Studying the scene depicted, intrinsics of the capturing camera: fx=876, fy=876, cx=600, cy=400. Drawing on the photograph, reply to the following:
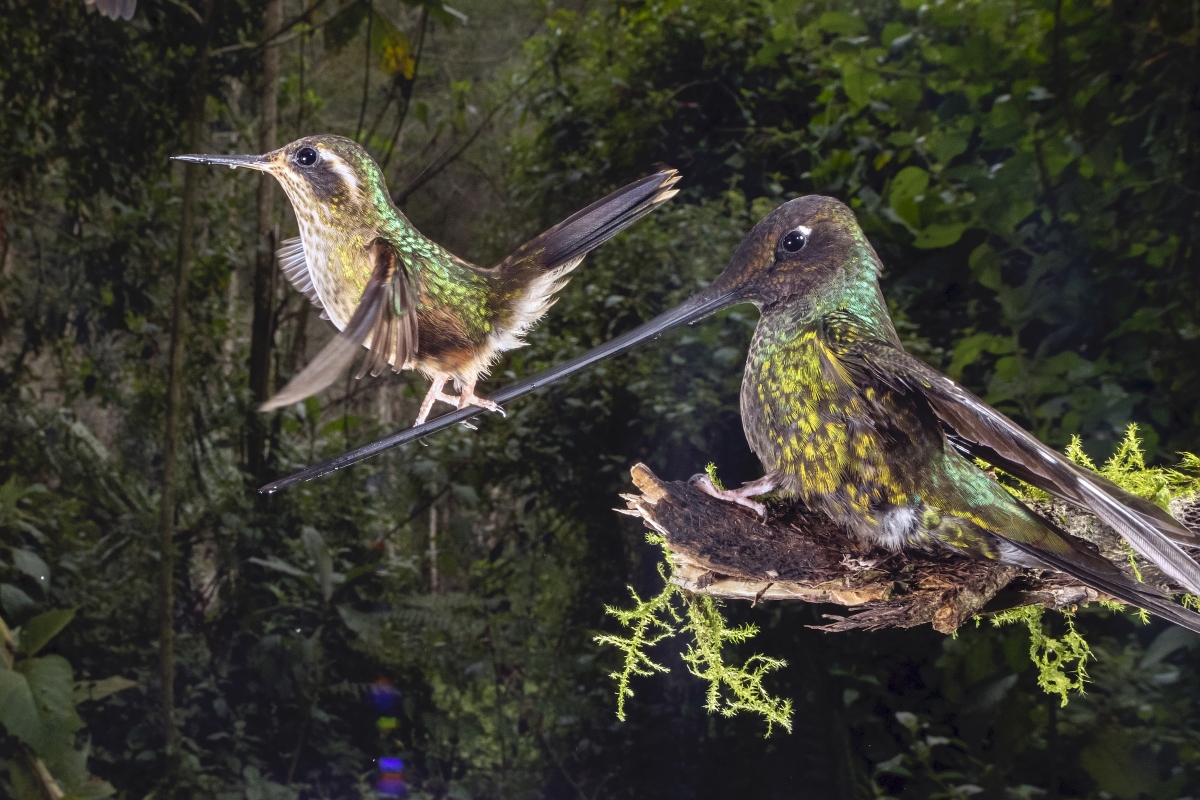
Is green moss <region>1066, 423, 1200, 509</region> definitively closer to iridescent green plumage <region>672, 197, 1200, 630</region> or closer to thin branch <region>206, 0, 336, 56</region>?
iridescent green plumage <region>672, 197, 1200, 630</region>

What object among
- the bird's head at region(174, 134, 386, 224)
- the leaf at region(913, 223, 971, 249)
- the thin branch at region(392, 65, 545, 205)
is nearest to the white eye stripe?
the bird's head at region(174, 134, 386, 224)

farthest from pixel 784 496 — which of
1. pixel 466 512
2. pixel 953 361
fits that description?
pixel 466 512

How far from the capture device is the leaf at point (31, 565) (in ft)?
5.17

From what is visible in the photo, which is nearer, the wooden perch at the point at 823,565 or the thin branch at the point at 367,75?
the wooden perch at the point at 823,565

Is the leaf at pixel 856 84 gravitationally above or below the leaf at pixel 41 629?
above

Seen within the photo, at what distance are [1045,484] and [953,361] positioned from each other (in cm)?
74

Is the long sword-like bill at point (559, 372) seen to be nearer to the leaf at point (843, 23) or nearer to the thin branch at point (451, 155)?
the thin branch at point (451, 155)

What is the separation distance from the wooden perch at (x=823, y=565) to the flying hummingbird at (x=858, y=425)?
26 mm

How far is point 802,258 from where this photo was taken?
0.74m

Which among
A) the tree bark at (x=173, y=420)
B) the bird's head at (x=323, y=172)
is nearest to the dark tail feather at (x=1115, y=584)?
the bird's head at (x=323, y=172)

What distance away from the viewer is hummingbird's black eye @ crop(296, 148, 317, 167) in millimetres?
687

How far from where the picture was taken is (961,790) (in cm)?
145

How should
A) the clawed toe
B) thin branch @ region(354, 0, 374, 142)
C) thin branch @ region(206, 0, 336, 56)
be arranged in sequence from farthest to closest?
thin branch @ region(206, 0, 336, 56), thin branch @ region(354, 0, 374, 142), the clawed toe

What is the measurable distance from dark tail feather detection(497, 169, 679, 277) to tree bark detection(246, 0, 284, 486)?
815mm
